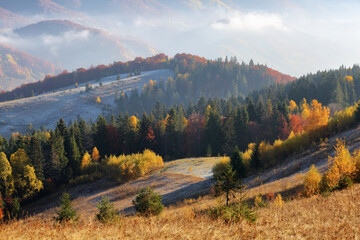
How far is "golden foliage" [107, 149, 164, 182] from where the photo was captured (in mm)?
60372

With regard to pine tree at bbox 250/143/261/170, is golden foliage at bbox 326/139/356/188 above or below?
above

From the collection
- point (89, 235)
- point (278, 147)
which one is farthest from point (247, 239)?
point (278, 147)

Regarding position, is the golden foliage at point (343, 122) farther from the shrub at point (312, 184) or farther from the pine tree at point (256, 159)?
the shrub at point (312, 184)

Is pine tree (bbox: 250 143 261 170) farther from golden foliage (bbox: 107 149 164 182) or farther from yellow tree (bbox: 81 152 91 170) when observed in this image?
yellow tree (bbox: 81 152 91 170)

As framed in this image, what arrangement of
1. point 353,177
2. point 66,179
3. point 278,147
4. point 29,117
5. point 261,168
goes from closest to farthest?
point 353,177 → point 261,168 → point 278,147 → point 66,179 → point 29,117

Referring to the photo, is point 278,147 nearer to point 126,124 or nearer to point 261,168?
point 261,168

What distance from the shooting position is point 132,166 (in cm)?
5991

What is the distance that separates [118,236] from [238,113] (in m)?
81.2

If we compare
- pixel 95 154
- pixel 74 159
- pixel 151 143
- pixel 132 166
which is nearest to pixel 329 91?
pixel 151 143

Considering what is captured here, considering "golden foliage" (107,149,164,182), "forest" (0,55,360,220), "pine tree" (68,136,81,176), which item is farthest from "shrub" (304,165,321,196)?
"pine tree" (68,136,81,176)

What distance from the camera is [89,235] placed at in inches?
337

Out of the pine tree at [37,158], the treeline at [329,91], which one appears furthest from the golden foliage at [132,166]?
the treeline at [329,91]

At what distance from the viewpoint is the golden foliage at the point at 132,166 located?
60.4 meters

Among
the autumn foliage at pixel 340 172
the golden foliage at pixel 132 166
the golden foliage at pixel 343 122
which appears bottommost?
the golden foliage at pixel 132 166
